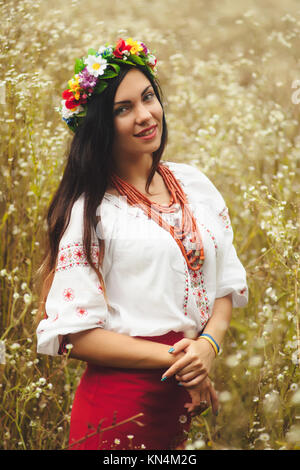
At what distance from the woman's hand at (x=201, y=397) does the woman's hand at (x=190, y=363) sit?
1.3 inches

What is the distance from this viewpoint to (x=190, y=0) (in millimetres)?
7707

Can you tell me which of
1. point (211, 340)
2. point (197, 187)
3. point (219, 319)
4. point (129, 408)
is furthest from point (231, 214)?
point (129, 408)

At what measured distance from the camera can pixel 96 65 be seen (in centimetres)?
170

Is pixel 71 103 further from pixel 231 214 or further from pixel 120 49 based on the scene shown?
pixel 231 214

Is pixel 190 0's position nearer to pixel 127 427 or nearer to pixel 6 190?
pixel 6 190

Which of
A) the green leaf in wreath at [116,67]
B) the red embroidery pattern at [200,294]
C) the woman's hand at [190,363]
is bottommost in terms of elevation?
the woman's hand at [190,363]

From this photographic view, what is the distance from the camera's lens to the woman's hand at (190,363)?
5.33 ft

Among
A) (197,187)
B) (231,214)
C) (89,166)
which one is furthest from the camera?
(231,214)

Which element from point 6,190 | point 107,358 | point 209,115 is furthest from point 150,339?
point 209,115

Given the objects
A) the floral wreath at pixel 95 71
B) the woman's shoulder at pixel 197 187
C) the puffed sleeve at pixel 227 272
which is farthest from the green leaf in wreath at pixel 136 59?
the puffed sleeve at pixel 227 272

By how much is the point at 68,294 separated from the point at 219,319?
0.54 metres

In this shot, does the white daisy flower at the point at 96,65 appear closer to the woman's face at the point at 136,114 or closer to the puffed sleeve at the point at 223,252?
the woman's face at the point at 136,114

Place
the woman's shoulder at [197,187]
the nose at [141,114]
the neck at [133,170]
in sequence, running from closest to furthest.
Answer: the nose at [141,114], the neck at [133,170], the woman's shoulder at [197,187]

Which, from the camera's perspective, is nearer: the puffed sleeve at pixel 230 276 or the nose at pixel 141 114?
the nose at pixel 141 114
